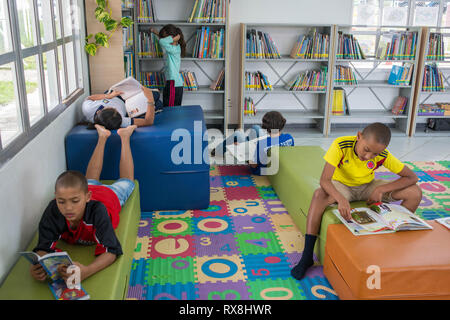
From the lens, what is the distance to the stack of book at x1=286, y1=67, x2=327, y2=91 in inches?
200

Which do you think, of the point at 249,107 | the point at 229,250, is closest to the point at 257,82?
the point at 249,107

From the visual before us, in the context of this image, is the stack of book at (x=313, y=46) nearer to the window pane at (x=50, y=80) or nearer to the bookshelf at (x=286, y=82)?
the bookshelf at (x=286, y=82)

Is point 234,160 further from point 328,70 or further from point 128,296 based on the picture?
point 128,296

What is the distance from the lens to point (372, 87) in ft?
17.2

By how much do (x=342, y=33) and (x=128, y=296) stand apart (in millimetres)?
A: 4033

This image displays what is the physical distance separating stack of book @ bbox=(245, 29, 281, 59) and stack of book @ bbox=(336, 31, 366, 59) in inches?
28.2

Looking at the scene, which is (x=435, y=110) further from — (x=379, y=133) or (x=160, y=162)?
(x=160, y=162)

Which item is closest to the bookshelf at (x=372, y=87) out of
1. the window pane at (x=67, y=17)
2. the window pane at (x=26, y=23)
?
the window pane at (x=67, y=17)

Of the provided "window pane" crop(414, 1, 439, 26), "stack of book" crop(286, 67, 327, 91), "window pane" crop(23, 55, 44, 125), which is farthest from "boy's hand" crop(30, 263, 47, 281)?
"window pane" crop(414, 1, 439, 26)

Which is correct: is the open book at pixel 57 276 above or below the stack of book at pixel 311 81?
below

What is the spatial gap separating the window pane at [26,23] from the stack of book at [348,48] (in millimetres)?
3562

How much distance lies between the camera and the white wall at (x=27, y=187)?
1814mm

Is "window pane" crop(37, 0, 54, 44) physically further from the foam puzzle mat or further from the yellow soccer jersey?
the yellow soccer jersey
